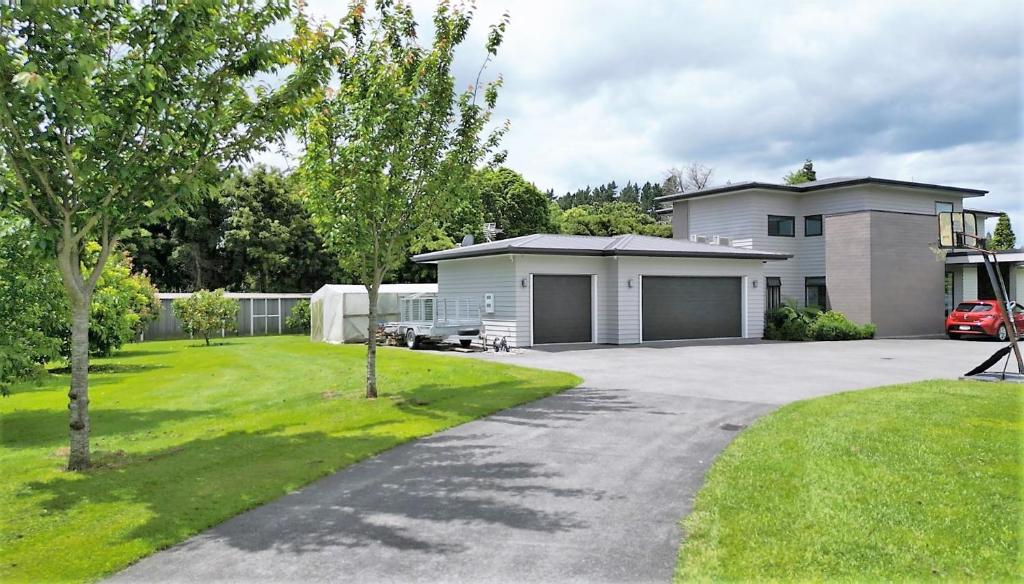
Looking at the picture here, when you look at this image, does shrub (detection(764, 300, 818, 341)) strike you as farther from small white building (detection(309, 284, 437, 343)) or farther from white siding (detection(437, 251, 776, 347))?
small white building (detection(309, 284, 437, 343))

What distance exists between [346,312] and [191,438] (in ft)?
58.5

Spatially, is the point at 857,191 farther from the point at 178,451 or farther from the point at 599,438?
the point at 178,451

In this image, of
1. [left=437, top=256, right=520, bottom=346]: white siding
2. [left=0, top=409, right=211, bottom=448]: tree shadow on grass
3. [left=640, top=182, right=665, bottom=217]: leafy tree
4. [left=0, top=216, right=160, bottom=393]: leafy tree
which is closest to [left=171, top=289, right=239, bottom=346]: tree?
[left=437, top=256, right=520, bottom=346]: white siding

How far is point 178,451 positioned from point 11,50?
4.69 meters

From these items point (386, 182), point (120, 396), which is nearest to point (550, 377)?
point (386, 182)

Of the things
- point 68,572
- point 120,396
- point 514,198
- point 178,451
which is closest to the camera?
point 68,572

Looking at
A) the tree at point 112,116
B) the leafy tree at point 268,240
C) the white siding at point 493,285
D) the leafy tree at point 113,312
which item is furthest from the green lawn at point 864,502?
the leafy tree at point 268,240

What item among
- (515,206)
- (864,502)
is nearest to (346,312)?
(864,502)

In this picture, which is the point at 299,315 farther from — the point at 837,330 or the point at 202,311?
the point at 837,330

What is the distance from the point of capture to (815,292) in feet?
99.7

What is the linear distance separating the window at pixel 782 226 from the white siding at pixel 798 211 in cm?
19

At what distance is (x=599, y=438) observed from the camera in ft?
27.7

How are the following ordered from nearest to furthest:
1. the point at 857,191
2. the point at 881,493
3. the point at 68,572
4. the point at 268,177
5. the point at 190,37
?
the point at 68,572 → the point at 881,493 → the point at 190,37 → the point at 857,191 → the point at 268,177

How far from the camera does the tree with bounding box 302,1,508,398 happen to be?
1158 cm
